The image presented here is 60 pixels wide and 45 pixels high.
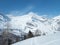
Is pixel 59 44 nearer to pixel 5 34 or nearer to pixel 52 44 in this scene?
pixel 52 44

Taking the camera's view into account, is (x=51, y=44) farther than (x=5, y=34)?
No

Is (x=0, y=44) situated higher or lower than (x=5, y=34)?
lower

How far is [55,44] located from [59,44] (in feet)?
0.28

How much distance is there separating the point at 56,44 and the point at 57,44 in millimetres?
21

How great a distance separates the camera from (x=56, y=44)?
329 centimetres

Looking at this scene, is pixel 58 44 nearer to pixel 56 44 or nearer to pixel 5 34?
pixel 56 44

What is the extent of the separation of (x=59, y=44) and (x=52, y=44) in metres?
0.15

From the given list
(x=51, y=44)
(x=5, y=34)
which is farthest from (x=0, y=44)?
(x=51, y=44)

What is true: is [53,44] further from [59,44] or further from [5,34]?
[5,34]

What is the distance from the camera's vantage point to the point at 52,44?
3293 millimetres

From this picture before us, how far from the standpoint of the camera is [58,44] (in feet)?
10.8

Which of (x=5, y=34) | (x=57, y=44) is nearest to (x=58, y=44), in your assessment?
(x=57, y=44)

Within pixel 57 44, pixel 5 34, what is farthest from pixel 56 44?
pixel 5 34

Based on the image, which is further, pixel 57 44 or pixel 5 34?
pixel 5 34
